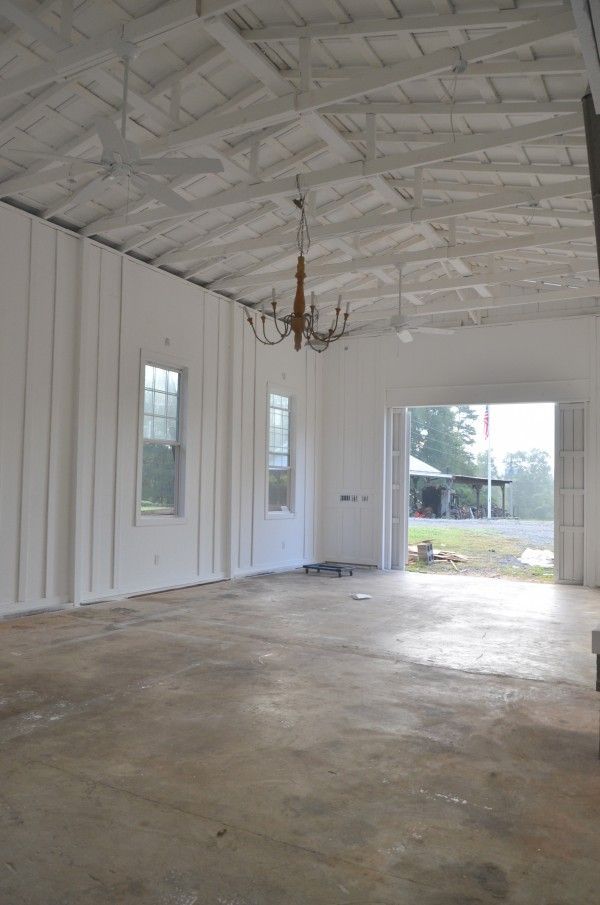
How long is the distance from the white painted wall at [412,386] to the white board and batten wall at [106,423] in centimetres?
177

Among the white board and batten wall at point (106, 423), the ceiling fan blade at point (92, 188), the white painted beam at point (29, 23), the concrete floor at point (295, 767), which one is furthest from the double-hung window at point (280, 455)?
the white painted beam at point (29, 23)

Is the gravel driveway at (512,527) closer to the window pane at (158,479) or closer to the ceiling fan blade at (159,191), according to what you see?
the window pane at (158,479)

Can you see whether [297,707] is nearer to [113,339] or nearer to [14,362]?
[14,362]

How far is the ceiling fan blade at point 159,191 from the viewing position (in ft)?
15.4

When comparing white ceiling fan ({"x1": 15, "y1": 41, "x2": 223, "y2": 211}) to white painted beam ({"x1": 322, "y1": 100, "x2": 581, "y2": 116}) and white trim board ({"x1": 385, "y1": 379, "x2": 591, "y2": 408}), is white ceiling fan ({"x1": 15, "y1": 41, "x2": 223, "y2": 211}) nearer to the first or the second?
white painted beam ({"x1": 322, "y1": 100, "x2": 581, "y2": 116})

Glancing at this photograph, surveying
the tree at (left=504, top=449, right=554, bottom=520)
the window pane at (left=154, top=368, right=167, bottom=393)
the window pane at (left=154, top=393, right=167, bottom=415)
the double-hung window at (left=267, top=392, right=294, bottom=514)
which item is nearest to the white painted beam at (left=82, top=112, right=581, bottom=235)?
the window pane at (left=154, top=368, right=167, bottom=393)

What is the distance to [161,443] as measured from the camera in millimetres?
8758

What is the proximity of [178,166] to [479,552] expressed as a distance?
42.0ft

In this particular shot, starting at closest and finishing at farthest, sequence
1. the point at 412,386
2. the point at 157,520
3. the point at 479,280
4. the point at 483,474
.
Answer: the point at 157,520 → the point at 479,280 → the point at 412,386 → the point at 483,474

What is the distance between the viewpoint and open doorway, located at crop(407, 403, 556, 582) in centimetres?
2033

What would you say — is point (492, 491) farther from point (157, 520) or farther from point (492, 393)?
point (157, 520)

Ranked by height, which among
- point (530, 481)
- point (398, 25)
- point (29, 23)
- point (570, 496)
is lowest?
point (570, 496)

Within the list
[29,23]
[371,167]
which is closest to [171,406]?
[371,167]

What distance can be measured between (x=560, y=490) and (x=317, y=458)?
161 inches
